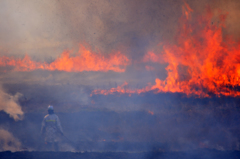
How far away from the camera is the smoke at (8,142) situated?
349 inches

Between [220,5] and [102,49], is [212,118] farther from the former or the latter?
[102,49]

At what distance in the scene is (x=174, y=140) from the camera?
8961 mm

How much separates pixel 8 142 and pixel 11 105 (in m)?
1.65

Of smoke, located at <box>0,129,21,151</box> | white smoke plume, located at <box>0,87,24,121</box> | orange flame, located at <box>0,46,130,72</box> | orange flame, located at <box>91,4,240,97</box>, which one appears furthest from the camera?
orange flame, located at <box>0,46,130,72</box>

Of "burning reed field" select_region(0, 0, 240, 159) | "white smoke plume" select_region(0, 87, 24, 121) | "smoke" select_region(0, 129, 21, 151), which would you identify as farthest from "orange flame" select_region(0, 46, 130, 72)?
"smoke" select_region(0, 129, 21, 151)

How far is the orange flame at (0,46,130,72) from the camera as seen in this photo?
9773 mm

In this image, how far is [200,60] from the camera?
→ 32.6 feet

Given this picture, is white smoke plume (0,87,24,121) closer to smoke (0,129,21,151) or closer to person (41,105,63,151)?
smoke (0,129,21,151)

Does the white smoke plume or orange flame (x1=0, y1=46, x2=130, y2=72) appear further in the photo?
orange flame (x1=0, y1=46, x2=130, y2=72)

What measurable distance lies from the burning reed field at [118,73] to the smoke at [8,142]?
0.13 ft

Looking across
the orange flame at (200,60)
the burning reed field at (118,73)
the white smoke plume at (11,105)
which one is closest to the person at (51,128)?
the burning reed field at (118,73)

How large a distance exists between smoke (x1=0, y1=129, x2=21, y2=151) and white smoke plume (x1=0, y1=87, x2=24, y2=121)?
769 millimetres

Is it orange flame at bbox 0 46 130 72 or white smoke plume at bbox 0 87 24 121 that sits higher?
orange flame at bbox 0 46 130 72

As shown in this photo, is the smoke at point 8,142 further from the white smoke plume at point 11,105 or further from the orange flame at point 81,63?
the orange flame at point 81,63
